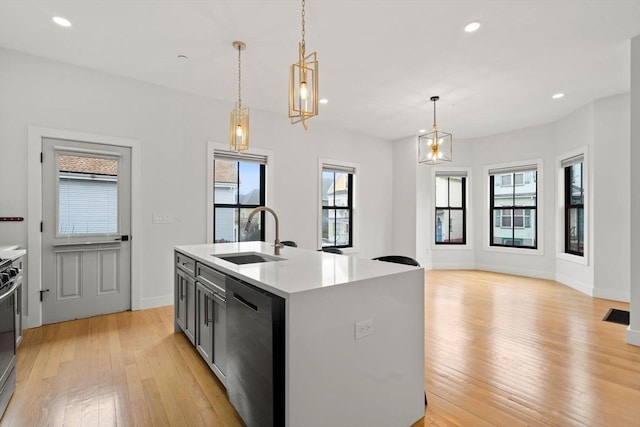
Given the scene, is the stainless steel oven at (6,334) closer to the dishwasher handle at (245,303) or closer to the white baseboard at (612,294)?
the dishwasher handle at (245,303)

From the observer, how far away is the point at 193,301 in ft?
8.78

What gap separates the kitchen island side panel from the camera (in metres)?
1.38

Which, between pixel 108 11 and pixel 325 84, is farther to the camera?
pixel 325 84

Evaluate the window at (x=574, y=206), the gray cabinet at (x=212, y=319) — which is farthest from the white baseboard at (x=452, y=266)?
the gray cabinet at (x=212, y=319)

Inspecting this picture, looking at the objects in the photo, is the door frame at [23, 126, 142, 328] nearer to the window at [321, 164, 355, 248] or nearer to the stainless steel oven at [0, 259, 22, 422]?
the stainless steel oven at [0, 259, 22, 422]

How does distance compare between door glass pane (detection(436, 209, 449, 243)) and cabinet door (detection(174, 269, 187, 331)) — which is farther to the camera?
door glass pane (detection(436, 209, 449, 243))

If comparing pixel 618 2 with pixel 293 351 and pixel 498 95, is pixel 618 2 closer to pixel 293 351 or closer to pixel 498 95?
pixel 498 95

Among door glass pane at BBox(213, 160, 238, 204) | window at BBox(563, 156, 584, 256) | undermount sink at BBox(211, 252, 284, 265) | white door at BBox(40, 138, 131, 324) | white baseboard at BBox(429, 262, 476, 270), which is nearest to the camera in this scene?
undermount sink at BBox(211, 252, 284, 265)

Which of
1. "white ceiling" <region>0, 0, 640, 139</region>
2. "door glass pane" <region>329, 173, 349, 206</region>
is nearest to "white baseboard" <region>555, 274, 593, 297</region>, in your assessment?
"white ceiling" <region>0, 0, 640, 139</region>

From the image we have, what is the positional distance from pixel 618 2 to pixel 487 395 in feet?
10.2

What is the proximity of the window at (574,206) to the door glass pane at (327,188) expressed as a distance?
4.04 m

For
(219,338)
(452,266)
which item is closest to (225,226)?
(219,338)

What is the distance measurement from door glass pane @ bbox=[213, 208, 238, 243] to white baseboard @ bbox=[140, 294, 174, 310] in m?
0.99

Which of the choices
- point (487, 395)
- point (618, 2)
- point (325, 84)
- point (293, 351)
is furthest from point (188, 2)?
point (487, 395)
